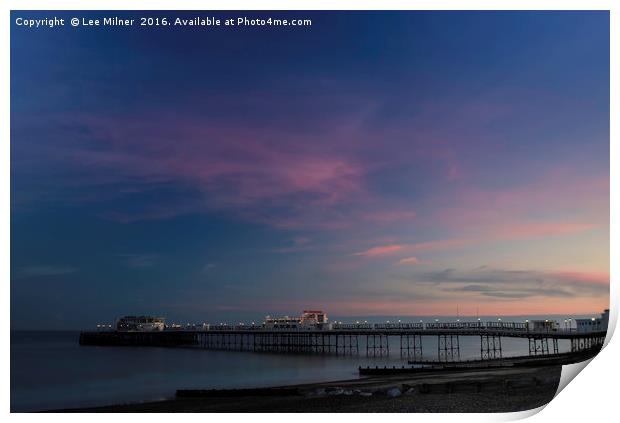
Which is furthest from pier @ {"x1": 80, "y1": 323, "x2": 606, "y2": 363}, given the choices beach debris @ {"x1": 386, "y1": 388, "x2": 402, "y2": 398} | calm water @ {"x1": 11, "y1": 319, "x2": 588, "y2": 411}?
beach debris @ {"x1": 386, "y1": 388, "x2": 402, "y2": 398}

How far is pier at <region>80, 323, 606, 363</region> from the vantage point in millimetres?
29031

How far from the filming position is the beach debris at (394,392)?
13367mm

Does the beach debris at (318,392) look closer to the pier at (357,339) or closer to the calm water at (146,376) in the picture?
the calm water at (146,376)

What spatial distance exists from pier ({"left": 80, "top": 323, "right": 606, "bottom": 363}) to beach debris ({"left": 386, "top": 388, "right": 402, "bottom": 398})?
1085 centimetres

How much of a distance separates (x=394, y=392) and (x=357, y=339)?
26.7m

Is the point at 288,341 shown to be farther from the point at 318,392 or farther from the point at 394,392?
the point at 394,392

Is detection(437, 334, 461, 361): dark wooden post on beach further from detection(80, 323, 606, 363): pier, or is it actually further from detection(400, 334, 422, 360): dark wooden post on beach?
detection(400, 334, 422, 360): dark wooden post on beach

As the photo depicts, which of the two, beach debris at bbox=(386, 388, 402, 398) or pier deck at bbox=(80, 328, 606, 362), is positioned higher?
beach debris at bbox=(386, 388, 402, 398)

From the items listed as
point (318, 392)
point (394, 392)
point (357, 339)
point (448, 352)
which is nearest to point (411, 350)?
point (448, 352)

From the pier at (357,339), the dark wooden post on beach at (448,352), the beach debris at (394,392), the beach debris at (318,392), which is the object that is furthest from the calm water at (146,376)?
the beach debris at (394,392)

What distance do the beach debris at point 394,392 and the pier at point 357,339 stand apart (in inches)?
427
